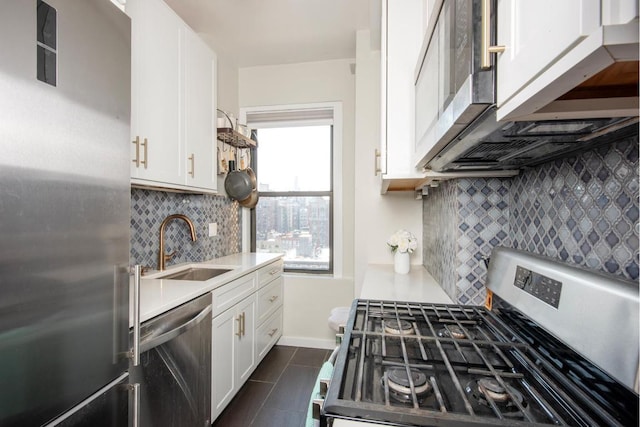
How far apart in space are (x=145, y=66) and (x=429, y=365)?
1.83 meters

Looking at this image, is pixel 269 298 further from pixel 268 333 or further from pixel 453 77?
pixel 453 77

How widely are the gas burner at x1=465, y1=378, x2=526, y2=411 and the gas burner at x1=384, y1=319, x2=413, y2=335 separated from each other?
1.04 feet

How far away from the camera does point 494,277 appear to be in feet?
3.65

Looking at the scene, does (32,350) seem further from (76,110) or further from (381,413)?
(381,413)

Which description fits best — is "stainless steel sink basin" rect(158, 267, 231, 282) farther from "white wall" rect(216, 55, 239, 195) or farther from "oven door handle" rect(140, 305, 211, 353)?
"white wall" rect(216, 55, 239, 195)

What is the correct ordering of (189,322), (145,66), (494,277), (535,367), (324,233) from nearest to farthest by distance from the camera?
1. (535,367)
2. (494,277)
3. (189,322)
4. (145,66)
5. (324,233)

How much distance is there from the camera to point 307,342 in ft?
10.1

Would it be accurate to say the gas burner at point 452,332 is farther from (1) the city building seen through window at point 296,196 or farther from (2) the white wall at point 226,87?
(2) the white wall at point 226,87

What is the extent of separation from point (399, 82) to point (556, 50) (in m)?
1.23

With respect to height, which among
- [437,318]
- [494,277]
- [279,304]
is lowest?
[279,304]

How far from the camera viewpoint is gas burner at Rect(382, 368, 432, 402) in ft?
2.15

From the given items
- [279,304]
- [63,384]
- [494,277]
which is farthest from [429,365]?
[279,304]

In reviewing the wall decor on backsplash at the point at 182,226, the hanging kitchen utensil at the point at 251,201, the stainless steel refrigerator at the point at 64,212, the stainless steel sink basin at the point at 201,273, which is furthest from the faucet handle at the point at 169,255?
the stainless steel refrigerator at the point at 64,212

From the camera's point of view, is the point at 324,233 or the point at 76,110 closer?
the point at 76,110
